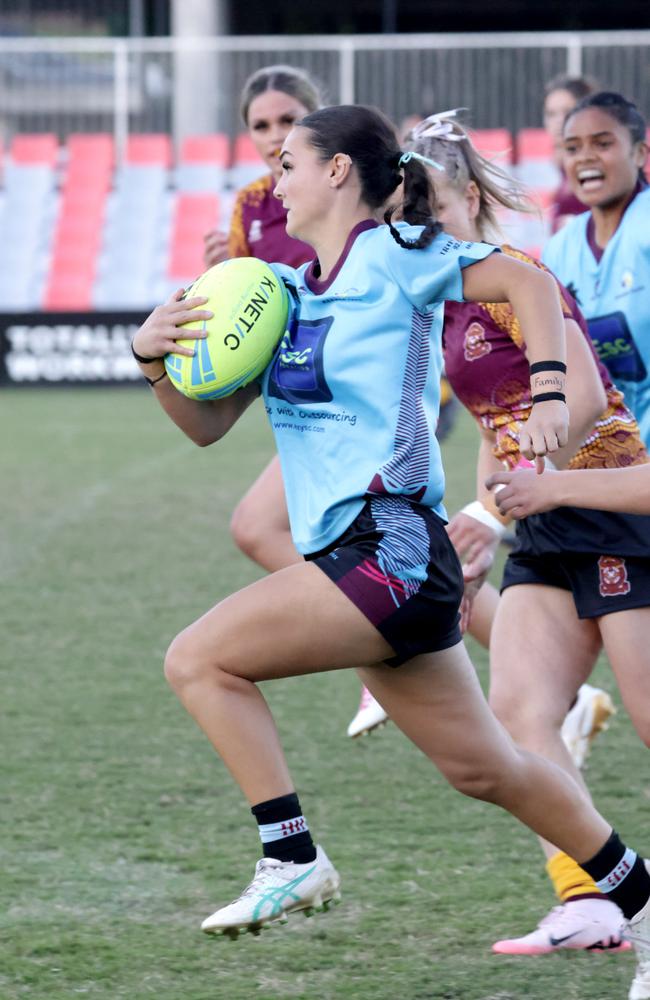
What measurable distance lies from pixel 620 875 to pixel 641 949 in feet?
0.55

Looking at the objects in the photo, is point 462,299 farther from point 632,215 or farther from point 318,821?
point 318,821

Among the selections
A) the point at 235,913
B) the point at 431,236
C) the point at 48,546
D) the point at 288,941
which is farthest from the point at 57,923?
the point at 48,546

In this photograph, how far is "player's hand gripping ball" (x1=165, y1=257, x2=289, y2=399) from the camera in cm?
331

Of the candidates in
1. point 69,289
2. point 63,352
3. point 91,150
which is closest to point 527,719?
point 63,352

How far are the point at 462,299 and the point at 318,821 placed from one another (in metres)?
2.09

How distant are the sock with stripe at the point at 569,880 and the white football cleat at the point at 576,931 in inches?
0.7

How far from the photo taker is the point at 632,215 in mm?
4652

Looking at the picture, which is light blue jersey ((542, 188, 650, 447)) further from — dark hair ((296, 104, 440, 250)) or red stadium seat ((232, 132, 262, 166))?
red stadium seat ((232, 132, 262, 166))

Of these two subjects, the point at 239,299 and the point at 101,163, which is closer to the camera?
the point at 239,299

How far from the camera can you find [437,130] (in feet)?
13.3

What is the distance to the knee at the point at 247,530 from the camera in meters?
5.81

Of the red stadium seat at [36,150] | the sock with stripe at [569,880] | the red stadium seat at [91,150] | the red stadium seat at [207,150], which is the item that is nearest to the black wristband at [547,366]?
the sock with stripe at [569,880]

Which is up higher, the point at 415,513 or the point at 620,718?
the point at 415,513

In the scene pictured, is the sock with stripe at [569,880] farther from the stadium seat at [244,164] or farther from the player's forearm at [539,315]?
the stadium seat at [244,164]
